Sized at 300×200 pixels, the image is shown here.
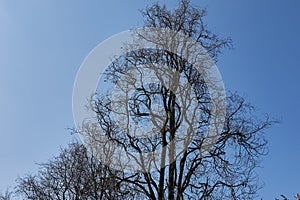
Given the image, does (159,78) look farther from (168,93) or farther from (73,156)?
(73,156)

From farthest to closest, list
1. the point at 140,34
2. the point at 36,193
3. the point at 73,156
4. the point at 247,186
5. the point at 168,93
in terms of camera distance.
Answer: the point at 36,193 < the point at 73,156 < the point at 140,34 < the point at 168,93 < the point at 247,186

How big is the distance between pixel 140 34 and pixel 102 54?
1118 millimetres

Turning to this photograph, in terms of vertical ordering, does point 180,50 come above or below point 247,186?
above

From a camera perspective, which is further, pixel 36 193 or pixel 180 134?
pixel 36 193

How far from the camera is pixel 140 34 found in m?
8.92

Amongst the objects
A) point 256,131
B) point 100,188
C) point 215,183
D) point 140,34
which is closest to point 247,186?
point 215,183

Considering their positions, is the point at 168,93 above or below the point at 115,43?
below

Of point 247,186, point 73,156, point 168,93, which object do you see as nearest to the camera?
point 247,186

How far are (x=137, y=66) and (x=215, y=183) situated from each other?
3.40 m

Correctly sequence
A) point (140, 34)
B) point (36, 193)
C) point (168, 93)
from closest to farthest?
point (168, 93), point (140, 34), point (36, 193)

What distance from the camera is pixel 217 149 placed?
7.89 metres

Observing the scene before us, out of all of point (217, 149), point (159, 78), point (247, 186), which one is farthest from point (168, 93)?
point (247, 186)

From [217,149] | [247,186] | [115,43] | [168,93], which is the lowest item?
[247,186]

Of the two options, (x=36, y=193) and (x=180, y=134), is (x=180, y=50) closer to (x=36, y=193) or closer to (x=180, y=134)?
(x=180, y=134)
